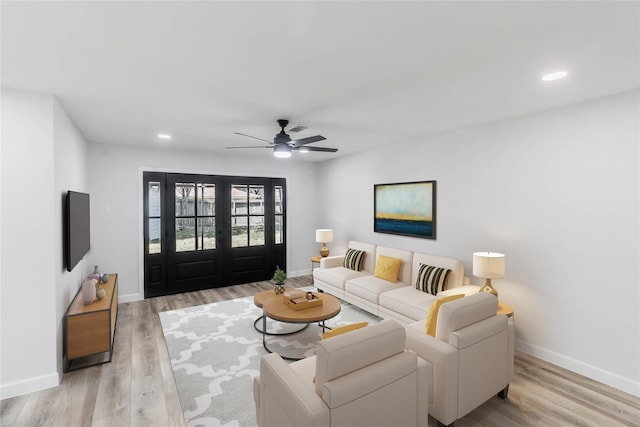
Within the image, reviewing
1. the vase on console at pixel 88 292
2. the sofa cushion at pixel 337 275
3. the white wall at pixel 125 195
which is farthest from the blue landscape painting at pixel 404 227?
the vase on console at pixel 88 292

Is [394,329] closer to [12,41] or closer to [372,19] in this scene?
[372,19]

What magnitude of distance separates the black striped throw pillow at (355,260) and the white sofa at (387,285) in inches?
2.7

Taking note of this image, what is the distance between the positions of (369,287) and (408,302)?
0.70 m

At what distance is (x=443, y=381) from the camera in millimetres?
2018

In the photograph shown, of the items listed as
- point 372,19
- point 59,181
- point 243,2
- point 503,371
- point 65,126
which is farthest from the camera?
point 65,126

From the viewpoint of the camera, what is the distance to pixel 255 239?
242 inches

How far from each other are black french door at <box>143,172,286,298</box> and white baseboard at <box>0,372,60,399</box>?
2.56m

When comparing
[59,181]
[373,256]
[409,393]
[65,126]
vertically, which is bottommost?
[409,393]

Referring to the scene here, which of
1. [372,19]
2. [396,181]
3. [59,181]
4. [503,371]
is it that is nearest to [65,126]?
[59,181]

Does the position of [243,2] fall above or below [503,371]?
above

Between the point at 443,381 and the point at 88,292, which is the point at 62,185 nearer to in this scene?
the point at 88,292

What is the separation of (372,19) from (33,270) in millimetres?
3222

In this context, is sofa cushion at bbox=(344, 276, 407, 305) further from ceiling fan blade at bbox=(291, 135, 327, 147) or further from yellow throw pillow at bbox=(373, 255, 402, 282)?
ceiling fan blade at bbox=(291, 135, 327, 147)

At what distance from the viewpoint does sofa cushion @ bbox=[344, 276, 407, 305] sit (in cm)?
405
